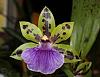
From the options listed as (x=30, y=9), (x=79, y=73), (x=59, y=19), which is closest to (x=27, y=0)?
(x=30, y=9)

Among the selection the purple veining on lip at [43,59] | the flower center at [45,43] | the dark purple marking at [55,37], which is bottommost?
the purple veining on lip at [43,59]

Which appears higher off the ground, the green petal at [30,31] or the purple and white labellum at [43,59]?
the green petal at [30,31]

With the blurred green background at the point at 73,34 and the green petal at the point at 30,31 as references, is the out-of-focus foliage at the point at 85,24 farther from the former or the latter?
the green petal at the point at 30,31

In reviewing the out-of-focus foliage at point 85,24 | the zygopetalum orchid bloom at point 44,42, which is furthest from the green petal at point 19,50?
the out-of-focus foliage at point 85,24

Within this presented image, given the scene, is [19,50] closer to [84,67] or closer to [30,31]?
[30,31]

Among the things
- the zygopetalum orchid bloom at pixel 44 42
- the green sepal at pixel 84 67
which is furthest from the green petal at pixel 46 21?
the green sepal at pixel 84 67

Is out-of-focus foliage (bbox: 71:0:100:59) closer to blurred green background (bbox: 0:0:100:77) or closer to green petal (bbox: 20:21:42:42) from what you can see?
blurred green background (bbox: 0:0:100:77)

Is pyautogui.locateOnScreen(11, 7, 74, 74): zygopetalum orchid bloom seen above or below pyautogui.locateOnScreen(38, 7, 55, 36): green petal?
below

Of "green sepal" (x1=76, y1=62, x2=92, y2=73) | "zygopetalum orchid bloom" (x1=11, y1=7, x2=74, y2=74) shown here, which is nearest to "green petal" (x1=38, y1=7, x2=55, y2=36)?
"zygopetalum orchid bloom" (x1=11, y1=7, x2=74, y2=74)

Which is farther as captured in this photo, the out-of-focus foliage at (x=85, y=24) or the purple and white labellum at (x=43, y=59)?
the out-of-focus foliage at (x=85, y=24)
